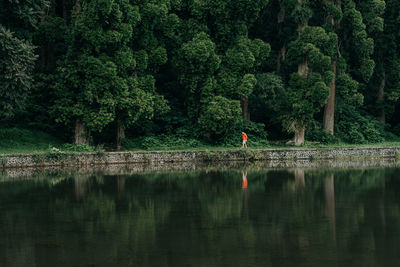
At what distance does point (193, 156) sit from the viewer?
28.6 meters

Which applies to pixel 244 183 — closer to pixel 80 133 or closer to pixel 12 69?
pixel 80 133

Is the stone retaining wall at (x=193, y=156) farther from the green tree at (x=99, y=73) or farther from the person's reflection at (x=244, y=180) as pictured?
the person's reflection at (x=244, y=180)

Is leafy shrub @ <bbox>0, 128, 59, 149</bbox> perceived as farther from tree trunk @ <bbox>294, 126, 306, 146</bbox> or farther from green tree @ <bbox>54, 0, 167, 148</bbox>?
tree trunk @ <bbox>294, 126, 306, 146</bbox>

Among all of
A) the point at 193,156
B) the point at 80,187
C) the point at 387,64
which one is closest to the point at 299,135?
the point at 193,156

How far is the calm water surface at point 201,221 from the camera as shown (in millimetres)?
9375

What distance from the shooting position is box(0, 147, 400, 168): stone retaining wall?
25984 mm

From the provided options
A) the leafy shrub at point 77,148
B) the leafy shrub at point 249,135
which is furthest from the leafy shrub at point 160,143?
the leafy shrub at point 77,148

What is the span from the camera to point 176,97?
35188mm

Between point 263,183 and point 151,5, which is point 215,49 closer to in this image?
point 151,5

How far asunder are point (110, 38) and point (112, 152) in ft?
18.0

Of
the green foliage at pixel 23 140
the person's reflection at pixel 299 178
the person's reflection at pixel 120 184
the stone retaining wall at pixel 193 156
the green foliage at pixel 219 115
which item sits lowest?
the person's reflection at pixel 120 184

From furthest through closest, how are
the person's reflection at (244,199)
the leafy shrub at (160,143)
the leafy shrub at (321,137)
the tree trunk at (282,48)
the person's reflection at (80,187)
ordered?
1. the tree trunk at (282,48)
2. the leafy shrub at (321,137)
3. the leafy shrub at (160,143)
4. the person's reflection at (80,187)
5. the person's reflection at (244,199)

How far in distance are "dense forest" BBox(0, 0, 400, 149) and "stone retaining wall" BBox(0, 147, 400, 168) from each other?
6.83ft

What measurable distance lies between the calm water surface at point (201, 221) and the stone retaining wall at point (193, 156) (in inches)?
214
